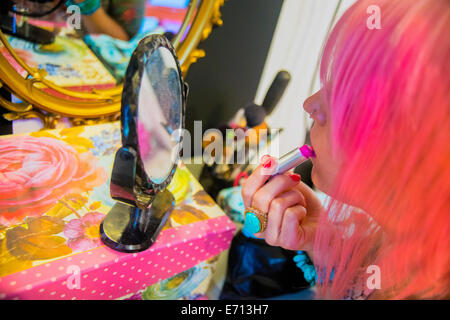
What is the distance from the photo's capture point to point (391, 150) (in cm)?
39

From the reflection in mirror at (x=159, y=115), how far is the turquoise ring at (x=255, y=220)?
0.16 m

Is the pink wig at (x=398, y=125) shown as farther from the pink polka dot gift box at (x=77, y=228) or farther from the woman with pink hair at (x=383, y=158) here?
the pink polka dot gift box at (x=77, y=228)

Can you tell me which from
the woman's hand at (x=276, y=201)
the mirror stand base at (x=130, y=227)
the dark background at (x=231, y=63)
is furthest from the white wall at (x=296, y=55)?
the mirror stand base at (x=130, y=227)

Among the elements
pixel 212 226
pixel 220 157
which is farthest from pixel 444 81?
pixel 220 157

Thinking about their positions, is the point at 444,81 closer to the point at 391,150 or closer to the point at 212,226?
the point at 391,150

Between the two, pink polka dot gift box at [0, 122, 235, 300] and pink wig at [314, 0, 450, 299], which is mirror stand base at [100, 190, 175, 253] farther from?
pink wig at [314, 0, 450, 299]

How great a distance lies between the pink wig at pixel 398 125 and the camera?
341 millimetres

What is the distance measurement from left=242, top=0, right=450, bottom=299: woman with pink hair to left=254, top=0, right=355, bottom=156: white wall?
416 millimetres

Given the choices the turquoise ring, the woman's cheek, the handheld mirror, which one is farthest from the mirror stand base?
the woman's cheek

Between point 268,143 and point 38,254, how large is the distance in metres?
0.71

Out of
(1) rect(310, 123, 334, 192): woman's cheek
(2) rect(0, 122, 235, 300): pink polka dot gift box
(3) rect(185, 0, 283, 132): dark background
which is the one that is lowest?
(2) rect(0, 122, 235, 300): pink polka dot gift box

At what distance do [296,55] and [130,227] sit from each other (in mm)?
778

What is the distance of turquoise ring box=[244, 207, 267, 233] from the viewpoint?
22.0 inches
